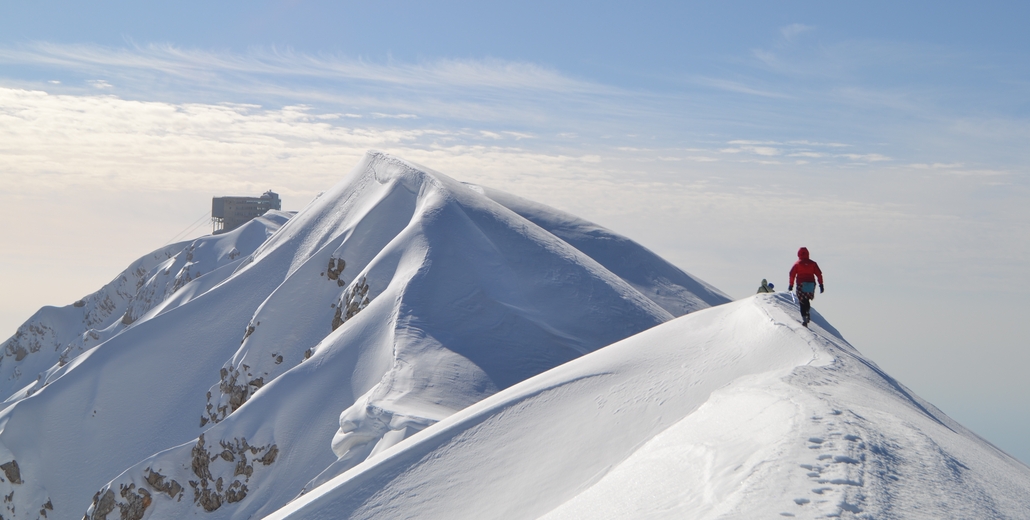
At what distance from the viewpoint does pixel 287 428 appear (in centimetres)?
3134

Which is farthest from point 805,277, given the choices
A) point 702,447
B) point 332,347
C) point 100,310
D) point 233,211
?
point 100,310

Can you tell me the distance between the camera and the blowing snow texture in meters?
29.3

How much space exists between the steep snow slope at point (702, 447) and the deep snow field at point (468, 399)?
0.17 feet

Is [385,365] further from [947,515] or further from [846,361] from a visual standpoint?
[947,515]

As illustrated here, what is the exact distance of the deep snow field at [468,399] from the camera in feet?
30.5

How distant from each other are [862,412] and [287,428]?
83.0 feet

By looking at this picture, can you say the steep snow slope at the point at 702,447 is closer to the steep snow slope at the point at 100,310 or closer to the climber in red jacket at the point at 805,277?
the climber in red jacket at the point at 805,277

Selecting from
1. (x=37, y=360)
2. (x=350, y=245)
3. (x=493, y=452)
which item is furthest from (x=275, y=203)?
(x=493, y=452)

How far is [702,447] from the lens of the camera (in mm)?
9859

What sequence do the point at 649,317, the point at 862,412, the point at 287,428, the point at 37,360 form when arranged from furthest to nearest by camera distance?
the point at 37,360
the point at 649,317
the point at 287,428
the point at 862,412

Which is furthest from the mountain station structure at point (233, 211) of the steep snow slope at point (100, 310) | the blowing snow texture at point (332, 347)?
the blowing snow texture at point (332, 347)

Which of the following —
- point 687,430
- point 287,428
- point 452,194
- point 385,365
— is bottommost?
point 287,428

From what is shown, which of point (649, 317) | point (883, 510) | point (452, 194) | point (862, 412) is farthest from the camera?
point (452, 194)

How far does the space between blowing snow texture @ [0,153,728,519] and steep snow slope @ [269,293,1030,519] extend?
252 inches
